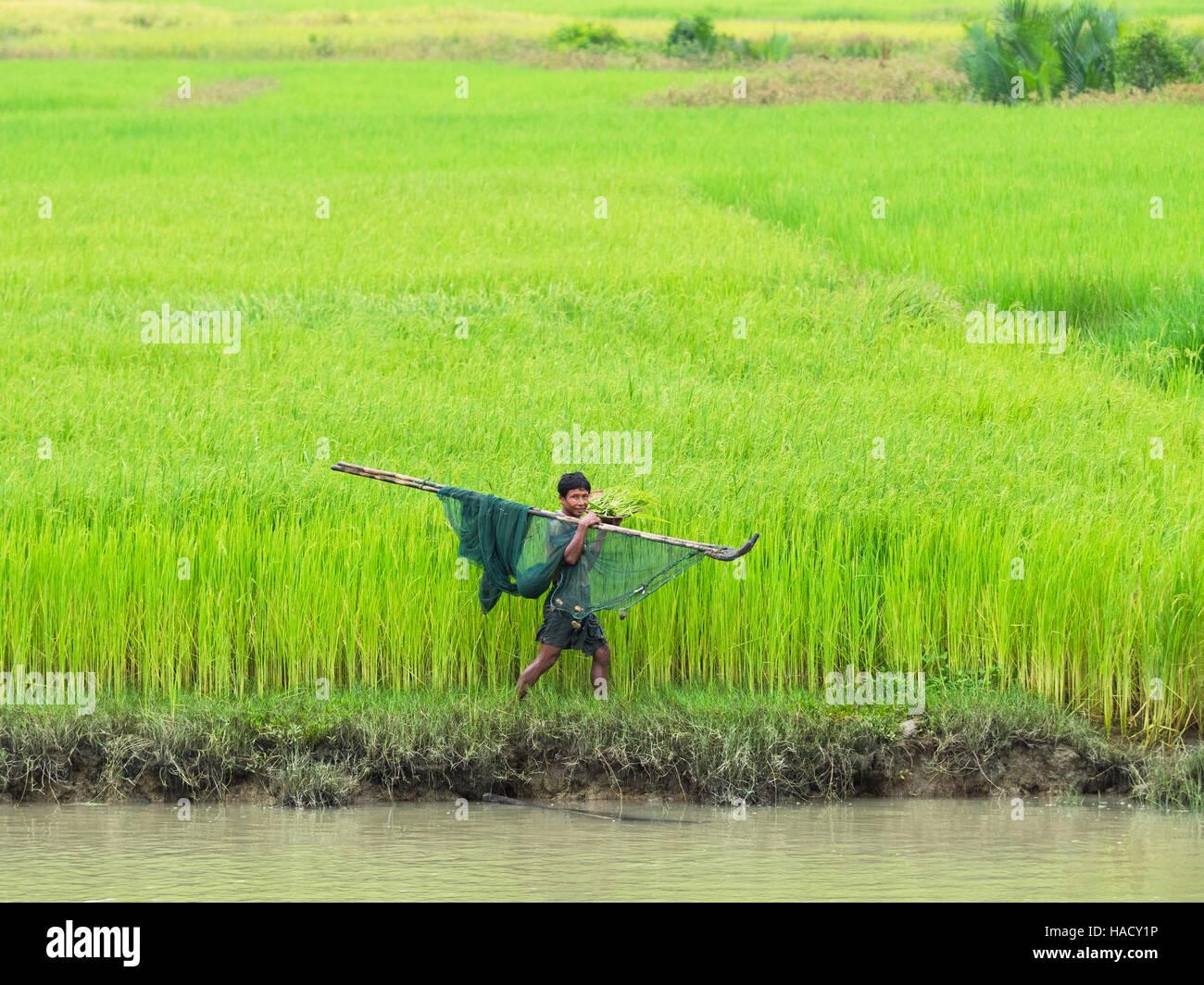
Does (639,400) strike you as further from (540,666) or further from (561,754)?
(561,754)

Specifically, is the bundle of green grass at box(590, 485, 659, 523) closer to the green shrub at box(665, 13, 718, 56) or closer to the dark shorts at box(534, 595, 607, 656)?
the dark shorts at box(534, 595, 607, 656)

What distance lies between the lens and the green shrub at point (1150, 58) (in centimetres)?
3256

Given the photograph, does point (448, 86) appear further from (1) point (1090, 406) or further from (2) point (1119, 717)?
(2) point (1119, 717)

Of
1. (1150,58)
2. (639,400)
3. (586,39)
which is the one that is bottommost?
(639,400)

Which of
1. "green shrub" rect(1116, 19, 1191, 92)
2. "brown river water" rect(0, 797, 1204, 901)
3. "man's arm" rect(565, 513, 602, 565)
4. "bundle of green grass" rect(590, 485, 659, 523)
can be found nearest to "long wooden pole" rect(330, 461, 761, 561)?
"man's arm" rect(565, 513, 602, 565)

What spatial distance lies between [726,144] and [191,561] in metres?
17.5

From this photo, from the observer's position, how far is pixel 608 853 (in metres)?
6.27

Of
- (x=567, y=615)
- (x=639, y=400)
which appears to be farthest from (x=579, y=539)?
(x=639, y=400)

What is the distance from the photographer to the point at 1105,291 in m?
14.8

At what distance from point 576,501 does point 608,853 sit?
170cm

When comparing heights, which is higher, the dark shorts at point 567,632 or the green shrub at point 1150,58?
the green shrub at point 1150,58

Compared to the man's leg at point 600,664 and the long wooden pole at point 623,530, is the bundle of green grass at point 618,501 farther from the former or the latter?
the man's leg at point 600,664

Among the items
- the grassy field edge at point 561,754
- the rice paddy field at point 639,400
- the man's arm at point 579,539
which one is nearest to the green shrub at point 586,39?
the rice paddy field at point 639,400

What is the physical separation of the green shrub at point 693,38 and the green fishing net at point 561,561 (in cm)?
3993
